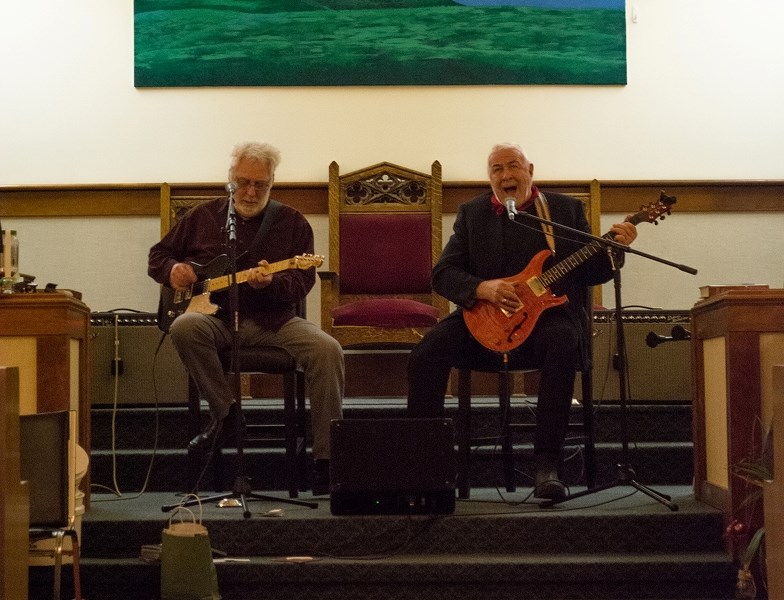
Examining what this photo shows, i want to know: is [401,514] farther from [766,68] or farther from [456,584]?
[766,68]

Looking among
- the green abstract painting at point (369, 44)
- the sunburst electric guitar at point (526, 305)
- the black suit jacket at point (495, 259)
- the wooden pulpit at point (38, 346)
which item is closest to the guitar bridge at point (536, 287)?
the sunburst electric guitar at point (526, 305)

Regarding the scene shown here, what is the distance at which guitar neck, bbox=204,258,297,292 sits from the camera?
3.64 metres

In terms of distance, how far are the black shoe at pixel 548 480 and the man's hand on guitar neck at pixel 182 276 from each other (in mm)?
1360

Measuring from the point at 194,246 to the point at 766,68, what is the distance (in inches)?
132

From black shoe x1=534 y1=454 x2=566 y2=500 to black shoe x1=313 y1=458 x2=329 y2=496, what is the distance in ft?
2.41

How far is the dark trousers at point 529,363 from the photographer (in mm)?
3434

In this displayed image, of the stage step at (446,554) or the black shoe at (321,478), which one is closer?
the stage step at (446,554)

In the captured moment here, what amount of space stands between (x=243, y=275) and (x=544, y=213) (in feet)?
3.59

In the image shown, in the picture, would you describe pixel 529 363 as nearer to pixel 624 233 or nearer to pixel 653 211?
pixel 624 233

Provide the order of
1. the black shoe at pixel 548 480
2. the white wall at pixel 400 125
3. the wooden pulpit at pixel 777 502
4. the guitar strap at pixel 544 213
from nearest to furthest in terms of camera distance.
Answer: the wooden pulpit at pixel 777 502
the black shoe at pixel 548 480
the guitar strap at pixel 544 213
the white wall at pixel 400 125

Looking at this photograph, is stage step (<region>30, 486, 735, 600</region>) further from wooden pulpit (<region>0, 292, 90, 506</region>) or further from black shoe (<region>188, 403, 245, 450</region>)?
wooden pulpit (<region>0, 292, 90, 506</region>)

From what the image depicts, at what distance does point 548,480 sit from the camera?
3381mm

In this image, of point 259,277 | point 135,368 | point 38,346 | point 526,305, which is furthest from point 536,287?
point 135,368

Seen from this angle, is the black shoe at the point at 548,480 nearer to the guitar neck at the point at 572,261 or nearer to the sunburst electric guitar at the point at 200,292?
the guitar neck at the point at 572,261
